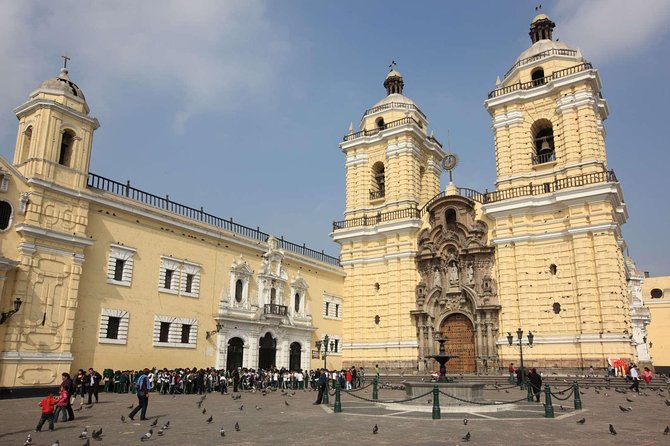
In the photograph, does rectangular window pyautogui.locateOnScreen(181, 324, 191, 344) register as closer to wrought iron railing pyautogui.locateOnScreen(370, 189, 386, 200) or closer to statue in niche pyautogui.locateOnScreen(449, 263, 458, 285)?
statue in niche pyautogui.locateOnScreen(449, 263, 458, 285)

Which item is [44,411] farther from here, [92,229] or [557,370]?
[557,370]

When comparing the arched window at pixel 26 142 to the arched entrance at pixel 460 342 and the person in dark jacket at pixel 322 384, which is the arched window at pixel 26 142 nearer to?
the person in dark jacket at pixel 322 384

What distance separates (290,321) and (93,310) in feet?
42.3

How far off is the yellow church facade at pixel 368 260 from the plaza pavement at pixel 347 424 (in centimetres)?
510

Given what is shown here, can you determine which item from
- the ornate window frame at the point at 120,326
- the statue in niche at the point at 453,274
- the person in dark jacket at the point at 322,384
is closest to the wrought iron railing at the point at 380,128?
the statue in niche at the point at 453,274

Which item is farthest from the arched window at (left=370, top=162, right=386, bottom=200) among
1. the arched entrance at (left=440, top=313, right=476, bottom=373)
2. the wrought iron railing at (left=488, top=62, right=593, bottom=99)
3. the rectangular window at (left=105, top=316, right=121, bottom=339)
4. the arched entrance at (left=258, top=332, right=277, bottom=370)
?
the rectangular window at (left=105, top=316, right=121, bottom=339)

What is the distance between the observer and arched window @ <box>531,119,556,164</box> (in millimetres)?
32281

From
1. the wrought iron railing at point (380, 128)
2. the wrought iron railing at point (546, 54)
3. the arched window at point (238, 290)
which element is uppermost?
the wrought iron railing at point (546, 54)

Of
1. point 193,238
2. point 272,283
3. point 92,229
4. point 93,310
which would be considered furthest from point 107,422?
point 272,283

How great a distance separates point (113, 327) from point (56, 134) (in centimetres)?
862

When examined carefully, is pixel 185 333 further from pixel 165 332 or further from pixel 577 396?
pixel 577 396

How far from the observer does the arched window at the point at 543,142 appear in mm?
32281

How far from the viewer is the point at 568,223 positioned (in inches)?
1140

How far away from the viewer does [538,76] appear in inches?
1300
